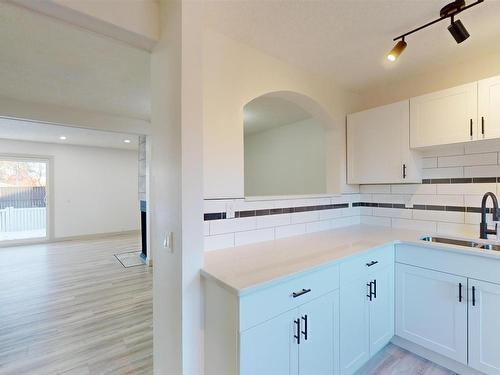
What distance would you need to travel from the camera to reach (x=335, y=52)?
6.60 feet

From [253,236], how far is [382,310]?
1155 mm

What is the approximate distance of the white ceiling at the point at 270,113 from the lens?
332 centimetres

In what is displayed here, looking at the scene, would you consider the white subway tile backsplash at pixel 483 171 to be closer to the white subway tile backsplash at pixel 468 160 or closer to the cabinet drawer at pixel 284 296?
the white subway tile backsplash at pixel 468 160

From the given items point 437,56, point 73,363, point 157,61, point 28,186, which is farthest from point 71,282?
point 437,56

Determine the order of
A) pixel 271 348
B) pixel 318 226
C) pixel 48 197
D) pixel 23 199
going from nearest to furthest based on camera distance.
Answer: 1. pixel 271 348
2. pixel 318 226
3. pixel 23 199
4. pixel 48 197

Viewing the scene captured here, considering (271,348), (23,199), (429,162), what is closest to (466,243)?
(429,162)

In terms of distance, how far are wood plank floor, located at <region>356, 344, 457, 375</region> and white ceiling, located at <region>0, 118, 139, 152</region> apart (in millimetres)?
4870

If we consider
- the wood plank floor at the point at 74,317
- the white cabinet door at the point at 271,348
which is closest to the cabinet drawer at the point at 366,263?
the white cabinet door at the point at 271,348

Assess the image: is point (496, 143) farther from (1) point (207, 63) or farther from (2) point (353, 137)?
(1) point (207, 63)

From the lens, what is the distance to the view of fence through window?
580 cm

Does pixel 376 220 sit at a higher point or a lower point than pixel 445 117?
lower

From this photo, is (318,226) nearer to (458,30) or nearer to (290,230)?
(290,230)

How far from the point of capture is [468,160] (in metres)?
2.15

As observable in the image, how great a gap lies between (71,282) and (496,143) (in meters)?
5.14
